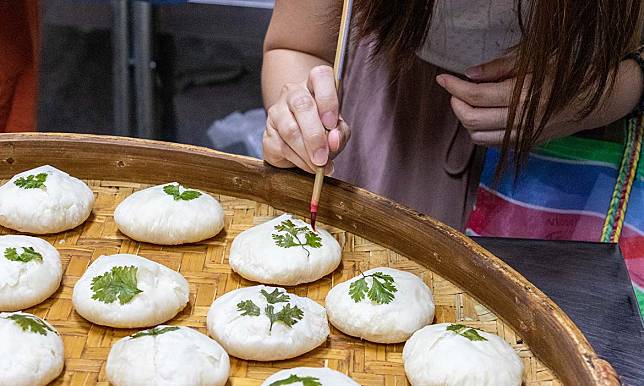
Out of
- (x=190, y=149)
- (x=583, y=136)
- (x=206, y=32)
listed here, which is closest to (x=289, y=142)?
(x=190, y=149)

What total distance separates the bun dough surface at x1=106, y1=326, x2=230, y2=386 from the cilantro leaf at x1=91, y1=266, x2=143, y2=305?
77 millimetres

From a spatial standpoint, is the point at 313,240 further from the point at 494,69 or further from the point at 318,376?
the point at 494,69

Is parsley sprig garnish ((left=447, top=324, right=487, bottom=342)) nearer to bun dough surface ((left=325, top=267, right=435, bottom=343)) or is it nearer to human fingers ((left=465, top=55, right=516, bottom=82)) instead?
bun dough surface ((left=325, top=267, right=435, bottom=343))

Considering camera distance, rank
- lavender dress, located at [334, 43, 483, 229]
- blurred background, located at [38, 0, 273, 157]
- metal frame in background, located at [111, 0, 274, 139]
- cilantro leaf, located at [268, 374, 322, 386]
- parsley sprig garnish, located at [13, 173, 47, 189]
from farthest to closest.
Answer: blurred background, located at [38, 0, 273, 157] < metal frame in background, located at [111, 0, 274, 139] < lavender dress, located at [334, 43, 483, 229] < parsley sprig garnish, located at [13, 173, 47, 189] < cilantro leaf, located at [268, 374, 322, 386]

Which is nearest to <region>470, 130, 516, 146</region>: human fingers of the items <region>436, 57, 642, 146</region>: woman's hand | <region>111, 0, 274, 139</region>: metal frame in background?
<region>436, 57, 642, 146</region>: woman's hand

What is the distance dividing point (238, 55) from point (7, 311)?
2773mm

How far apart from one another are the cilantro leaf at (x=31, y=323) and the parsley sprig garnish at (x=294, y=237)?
35cm

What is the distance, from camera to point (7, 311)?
1142 millimetres

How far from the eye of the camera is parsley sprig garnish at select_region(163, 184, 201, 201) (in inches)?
52.2

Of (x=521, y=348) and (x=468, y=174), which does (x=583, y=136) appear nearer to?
(x=468, y=174)

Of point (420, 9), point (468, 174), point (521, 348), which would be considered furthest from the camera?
point (468, 174)

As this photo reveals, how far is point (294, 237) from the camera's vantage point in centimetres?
126

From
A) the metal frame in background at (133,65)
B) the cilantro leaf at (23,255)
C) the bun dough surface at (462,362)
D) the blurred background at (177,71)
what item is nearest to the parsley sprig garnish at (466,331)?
the bun dough surface at (462,362)

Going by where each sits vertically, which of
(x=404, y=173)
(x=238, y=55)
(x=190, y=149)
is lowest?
(x=238, y=55)
